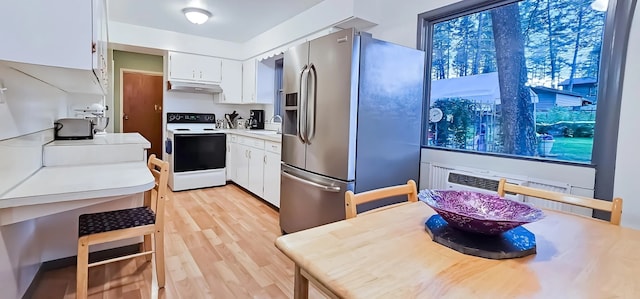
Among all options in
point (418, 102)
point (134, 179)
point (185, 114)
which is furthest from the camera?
point (185, 114)

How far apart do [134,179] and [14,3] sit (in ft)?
2.95

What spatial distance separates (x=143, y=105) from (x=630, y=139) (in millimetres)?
6495

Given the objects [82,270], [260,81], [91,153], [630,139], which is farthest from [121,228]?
[260,81]

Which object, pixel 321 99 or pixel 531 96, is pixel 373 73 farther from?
pixel 531 96

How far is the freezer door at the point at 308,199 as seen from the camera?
7.30 feet

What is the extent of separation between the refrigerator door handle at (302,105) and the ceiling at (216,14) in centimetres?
111

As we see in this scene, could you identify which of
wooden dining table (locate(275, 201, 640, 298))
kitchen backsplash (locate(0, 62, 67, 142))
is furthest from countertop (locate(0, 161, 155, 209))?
wooden dining table (locate(275, 201, 640, 298))

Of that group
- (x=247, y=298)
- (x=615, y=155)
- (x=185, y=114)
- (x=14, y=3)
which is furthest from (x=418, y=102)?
(x=185, y=114)

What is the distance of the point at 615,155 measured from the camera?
1.69 metres

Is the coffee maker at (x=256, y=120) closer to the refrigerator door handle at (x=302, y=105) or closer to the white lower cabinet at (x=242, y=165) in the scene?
the white lower cabinet at (x=242, y=165)

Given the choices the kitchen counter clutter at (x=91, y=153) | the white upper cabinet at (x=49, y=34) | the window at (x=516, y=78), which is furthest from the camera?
the kitchen counter clutter at (x=91, y=153)

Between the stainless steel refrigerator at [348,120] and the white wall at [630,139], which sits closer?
the white wall at [630,139]

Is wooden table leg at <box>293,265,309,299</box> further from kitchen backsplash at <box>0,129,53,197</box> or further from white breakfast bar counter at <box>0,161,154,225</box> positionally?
kitchen backsplash at <box>0,129,53,197</box>

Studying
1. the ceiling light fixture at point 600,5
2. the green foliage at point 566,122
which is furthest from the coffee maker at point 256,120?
the ceiling light fixture at point 600,5
